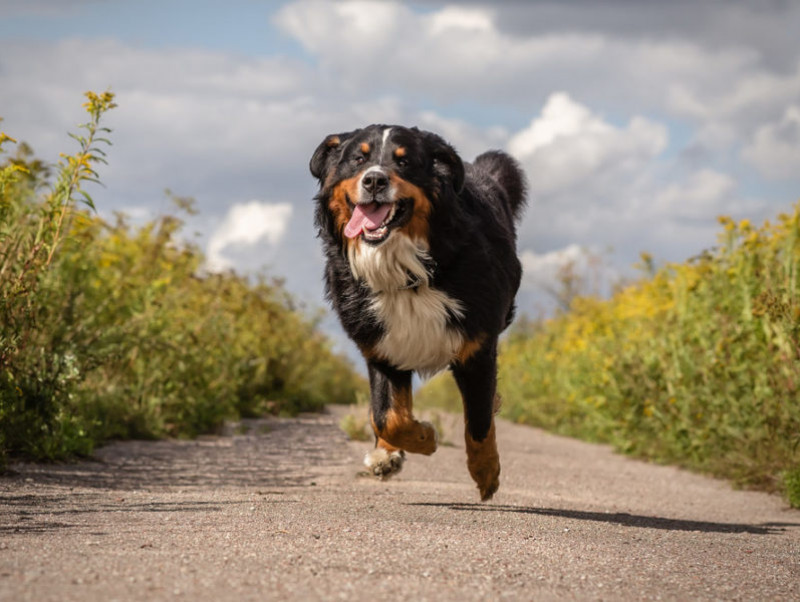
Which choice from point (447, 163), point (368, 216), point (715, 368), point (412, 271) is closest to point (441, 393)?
A: point (715, 368)

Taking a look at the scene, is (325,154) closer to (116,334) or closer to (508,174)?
(508,174)

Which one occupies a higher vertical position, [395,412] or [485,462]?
[395,412]

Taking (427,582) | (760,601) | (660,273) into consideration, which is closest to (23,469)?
(427,582)

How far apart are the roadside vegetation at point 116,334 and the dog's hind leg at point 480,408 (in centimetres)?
240

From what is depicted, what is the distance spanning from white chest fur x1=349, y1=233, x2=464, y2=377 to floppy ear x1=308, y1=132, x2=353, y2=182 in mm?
525

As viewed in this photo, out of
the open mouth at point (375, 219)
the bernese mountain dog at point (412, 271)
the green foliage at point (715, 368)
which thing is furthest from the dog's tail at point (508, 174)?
the open mouth at point (375, 219)

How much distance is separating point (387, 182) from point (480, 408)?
1513mm

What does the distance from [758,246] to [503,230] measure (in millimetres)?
4306

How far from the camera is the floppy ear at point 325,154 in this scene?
503cm

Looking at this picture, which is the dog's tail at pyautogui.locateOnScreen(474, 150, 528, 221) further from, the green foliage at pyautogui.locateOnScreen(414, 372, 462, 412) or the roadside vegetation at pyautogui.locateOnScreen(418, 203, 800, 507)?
the green foliage at pyautogui.locateOnScreen(414, 372, 462, 412)

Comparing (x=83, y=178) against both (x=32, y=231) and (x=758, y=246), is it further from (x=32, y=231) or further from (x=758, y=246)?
(x=758, y=246)

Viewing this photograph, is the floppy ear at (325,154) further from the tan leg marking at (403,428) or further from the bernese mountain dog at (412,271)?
the tan leg marking at (403,428)

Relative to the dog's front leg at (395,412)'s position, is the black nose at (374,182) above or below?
above

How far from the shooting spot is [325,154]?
201 inches
